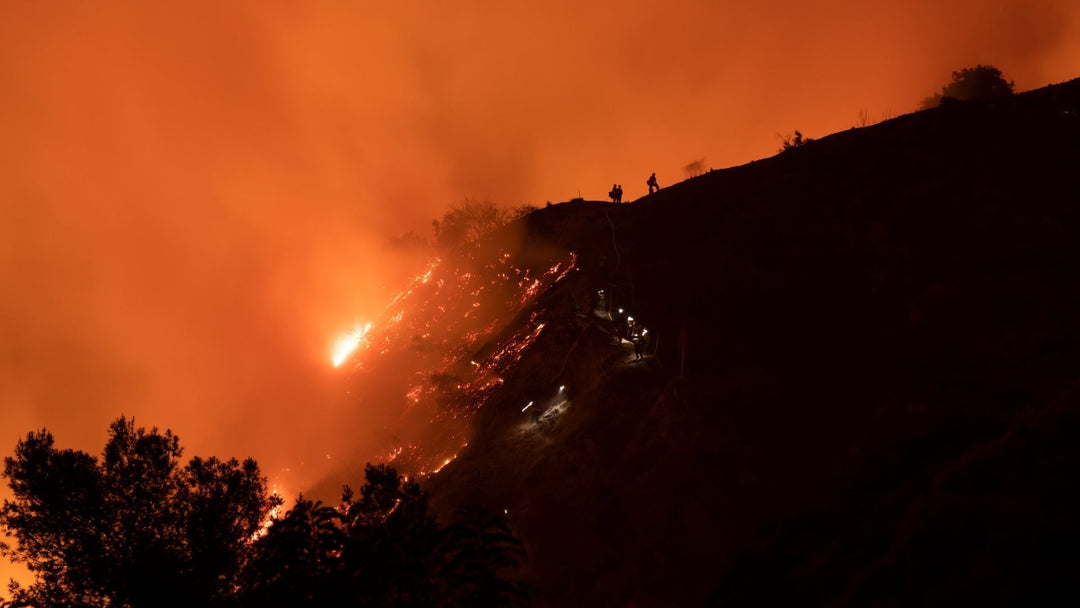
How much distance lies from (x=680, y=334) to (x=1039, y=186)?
2441 cm

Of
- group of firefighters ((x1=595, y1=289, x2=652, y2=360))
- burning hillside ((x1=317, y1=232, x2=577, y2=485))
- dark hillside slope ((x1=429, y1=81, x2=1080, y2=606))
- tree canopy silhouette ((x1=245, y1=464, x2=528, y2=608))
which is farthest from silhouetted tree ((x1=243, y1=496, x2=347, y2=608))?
burning hillside ((x1=317, y1=232, x2=577, y2=485))

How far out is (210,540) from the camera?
1717cm

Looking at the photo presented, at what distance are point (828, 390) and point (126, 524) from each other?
1154 inches

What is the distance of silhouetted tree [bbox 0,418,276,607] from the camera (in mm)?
15977

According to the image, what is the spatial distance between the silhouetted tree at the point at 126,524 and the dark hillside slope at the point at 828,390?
570 inches

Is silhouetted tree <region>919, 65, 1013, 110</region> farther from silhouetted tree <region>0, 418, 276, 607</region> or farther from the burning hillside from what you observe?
silhouetted tree <region>0, 418, 276, 607</region>

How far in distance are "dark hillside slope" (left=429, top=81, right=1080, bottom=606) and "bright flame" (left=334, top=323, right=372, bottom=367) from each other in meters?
28.1

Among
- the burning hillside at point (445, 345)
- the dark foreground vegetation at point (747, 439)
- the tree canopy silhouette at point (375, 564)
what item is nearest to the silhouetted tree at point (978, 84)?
the dark foreground vegetation at point (747, 439)

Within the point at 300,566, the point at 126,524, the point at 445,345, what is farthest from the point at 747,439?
the point at 445,345

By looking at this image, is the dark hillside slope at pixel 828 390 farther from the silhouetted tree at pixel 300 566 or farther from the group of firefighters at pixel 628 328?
the silhouetted tree at pixel 300 566

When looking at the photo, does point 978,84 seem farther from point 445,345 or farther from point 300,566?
point 300,566

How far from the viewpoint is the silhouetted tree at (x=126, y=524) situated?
16.0 metres

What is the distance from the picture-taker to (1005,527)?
1399 cm

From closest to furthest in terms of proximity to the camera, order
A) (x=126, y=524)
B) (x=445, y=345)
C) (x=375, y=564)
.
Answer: (x=375, y=564) → (x=126, y=524) → (x=445, y=345)
